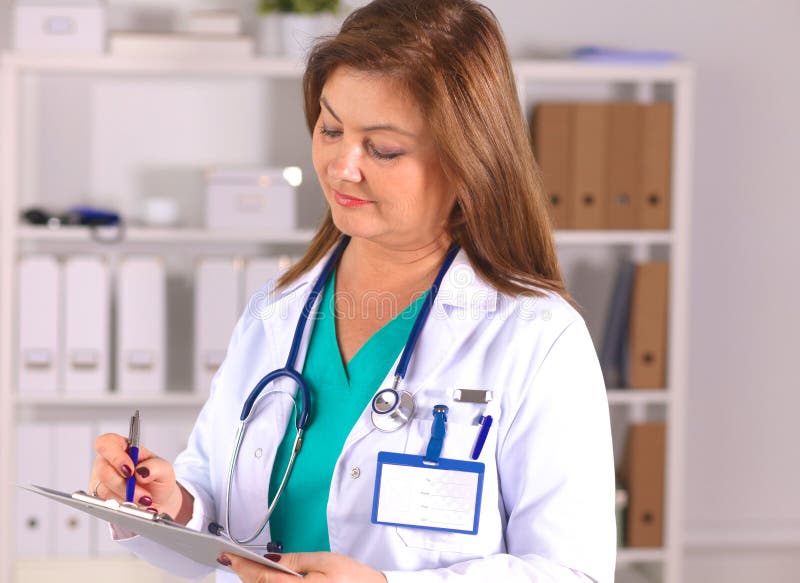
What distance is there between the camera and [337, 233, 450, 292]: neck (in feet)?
4.50

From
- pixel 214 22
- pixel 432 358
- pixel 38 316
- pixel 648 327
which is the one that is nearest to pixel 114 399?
pixel 38 316

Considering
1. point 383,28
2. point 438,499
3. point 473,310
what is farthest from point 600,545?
point 383,28

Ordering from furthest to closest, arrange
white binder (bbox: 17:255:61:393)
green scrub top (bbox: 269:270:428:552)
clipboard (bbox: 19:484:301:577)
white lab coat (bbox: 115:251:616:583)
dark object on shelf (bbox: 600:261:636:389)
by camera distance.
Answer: dark object on shelf (bbox: 600:261:636:389)
white binder (bbox: 17:255:61:393)
green scrub top (bbox: 269:270:428:552)
white lab coat (bbox: 115:251:616:583)
clipboard (bbox: 19:484:301:577)

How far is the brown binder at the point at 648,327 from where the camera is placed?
2.82 meters

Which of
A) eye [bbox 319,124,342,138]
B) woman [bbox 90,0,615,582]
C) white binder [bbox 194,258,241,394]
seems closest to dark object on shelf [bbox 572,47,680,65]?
white binder [bbox 194,258,241,394]

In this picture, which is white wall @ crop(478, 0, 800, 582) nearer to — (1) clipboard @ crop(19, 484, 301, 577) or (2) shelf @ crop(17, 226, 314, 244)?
(2) shelf @ crop(17, 226, 314, 244)

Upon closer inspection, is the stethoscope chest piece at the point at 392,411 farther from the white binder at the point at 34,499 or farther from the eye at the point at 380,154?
the white binder at the point at 34,499

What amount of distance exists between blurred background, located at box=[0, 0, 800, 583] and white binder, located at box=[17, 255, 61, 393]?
1cm

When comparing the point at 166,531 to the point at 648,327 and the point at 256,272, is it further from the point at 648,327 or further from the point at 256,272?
the point at 648,327

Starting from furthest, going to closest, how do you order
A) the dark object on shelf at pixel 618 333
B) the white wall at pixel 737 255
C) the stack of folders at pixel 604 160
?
the white wall at pixel 737 255, the dark object on shelf at pixel 618 333, the stack of folders at pixel 604 160

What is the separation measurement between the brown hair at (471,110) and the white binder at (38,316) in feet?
5.21

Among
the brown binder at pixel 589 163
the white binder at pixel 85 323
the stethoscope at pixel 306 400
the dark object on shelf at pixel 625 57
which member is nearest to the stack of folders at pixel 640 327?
the brown binder at pixel 589 163

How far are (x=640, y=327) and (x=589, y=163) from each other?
0.51 metres

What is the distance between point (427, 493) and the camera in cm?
122
